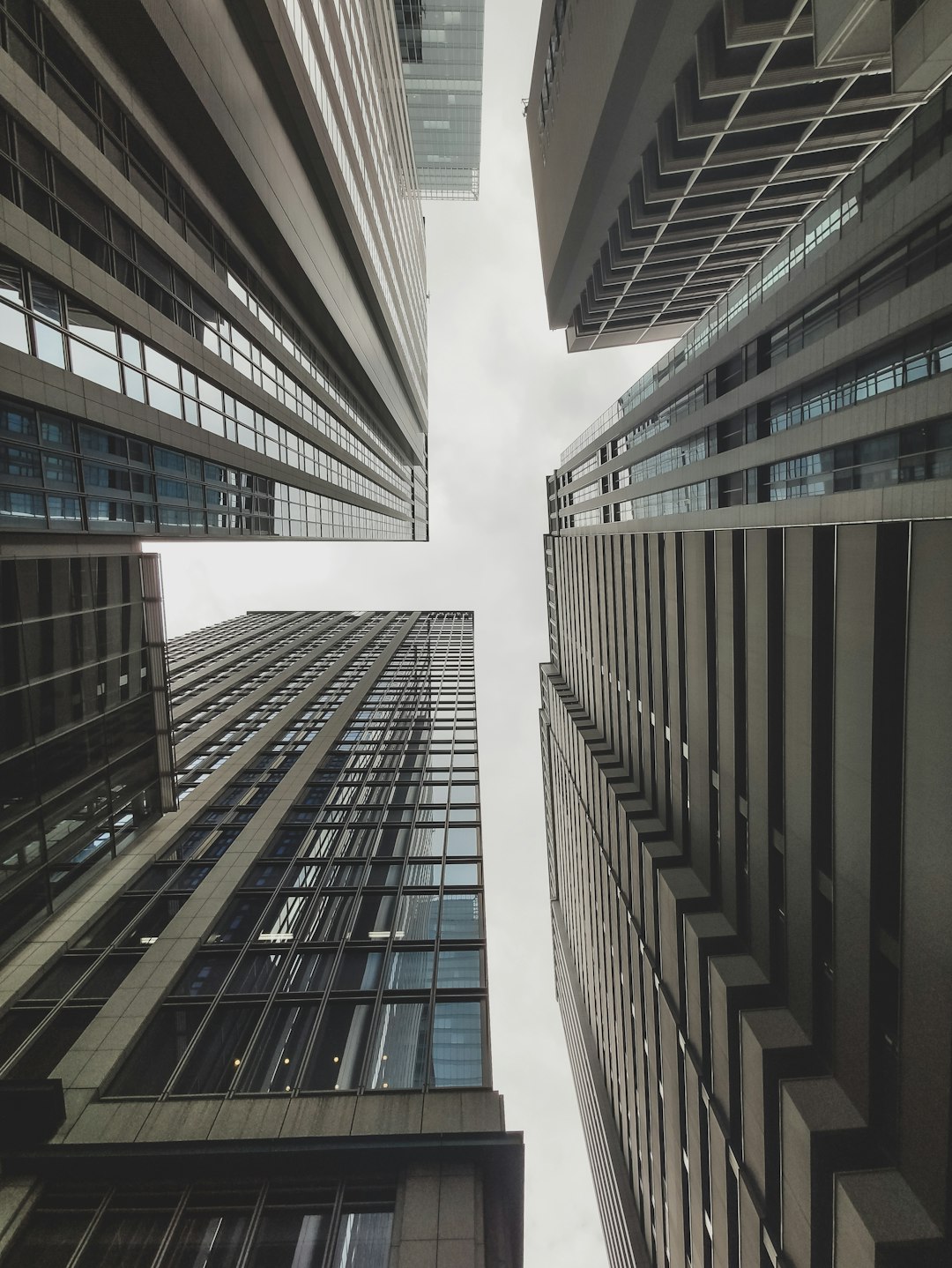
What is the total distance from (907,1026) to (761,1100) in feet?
19.6

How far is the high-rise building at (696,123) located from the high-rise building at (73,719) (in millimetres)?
27716

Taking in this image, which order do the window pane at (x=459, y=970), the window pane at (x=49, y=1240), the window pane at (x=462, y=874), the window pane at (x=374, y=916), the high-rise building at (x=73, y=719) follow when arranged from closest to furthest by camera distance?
the window pane at (x=49, y=1240), the high-rise building at (x=73, y=719), the window pane at (x=459, y=970), the window pane at (x=374, y=916), the window pane at (x=462, y=874)

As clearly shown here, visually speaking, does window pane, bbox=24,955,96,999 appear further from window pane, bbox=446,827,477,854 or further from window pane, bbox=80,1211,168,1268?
window pane, bbox=446,827,477,854

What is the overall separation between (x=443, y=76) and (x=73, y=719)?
116 metres

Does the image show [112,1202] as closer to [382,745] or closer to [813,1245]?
[813,1245]

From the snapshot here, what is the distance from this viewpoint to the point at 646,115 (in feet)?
109

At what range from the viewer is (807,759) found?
16.2m

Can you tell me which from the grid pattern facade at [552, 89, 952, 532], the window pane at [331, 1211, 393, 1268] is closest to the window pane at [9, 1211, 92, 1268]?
the window pane at [331, 1211, 393, 1268]

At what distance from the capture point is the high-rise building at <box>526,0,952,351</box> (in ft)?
54.9

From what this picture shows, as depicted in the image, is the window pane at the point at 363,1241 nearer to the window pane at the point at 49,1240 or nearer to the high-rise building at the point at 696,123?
the window pane at the point at 49,1240

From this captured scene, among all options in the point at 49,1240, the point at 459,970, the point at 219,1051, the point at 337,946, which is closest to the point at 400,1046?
the point at 459,970

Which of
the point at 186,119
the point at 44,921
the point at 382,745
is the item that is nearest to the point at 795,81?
the point at 186,119

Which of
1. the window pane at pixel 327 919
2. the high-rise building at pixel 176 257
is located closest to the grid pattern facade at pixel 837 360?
the window pane at pixel 327 919

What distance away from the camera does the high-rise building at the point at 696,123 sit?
16734mm
